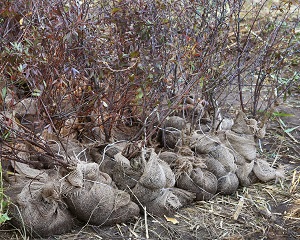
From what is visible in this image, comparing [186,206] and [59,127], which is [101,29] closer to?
[59,127]

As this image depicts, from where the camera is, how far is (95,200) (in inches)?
128

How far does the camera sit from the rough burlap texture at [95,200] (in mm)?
3230

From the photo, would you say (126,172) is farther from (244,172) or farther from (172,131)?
(244,172)

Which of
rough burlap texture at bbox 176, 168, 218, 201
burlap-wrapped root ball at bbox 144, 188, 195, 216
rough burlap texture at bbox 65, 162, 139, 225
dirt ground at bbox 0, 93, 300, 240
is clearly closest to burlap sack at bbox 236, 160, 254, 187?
dirt ground at bbox 0, 93, 300, 240

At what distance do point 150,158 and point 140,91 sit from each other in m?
0.45

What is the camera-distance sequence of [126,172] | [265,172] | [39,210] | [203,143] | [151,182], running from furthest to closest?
[265,172] < [203,143] < [126,172] < [151,182] < [39,210]

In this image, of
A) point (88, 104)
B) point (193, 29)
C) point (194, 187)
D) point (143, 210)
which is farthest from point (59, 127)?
point (193, 29)

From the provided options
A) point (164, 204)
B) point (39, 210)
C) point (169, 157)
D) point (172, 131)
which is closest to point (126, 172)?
point (164, 204)

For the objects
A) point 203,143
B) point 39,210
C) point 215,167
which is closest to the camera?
point 39,210

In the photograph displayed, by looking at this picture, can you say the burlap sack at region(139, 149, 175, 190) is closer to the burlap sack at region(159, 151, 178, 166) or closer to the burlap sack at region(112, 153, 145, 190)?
the burlap sack at region(112, 153, 145, 190)

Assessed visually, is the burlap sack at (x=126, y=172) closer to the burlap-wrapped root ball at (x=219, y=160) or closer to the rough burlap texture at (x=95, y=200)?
the rough burlap texture at (x=95, y=200)

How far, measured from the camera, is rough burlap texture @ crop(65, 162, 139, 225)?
3230mm

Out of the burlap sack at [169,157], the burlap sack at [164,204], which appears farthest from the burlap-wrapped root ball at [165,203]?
the burlap sack at [169,157]

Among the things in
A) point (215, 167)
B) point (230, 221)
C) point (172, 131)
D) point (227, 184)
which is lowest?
point (230, 221)
